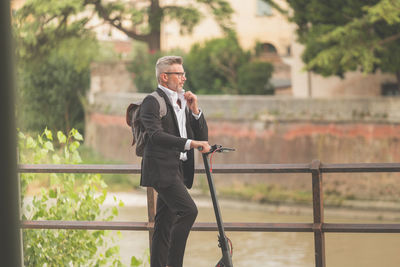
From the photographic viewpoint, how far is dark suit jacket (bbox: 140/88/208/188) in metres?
3.32

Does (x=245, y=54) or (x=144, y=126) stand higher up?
(x=245, y=54)

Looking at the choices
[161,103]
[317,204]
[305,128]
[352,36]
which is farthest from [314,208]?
[305,128]

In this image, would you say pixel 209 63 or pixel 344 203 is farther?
pixel 209 63

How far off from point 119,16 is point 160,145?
2296 cm

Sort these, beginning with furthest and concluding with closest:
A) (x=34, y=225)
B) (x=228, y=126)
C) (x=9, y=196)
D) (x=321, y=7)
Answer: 1. (x=228, y=126)
2. (x=321, y=7)
3. (x=34, y=225)
4. (x=9, y=196)

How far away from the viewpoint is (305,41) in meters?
18.2

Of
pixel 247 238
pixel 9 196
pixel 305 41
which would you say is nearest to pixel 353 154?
pixel 305 41

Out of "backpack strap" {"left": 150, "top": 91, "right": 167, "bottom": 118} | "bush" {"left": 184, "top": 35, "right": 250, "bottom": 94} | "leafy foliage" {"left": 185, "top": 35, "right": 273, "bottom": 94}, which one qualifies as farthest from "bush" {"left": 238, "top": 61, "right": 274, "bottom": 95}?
"backpack strap" {"left": 150, "top": 91, "right": 167, "bottom": 118}

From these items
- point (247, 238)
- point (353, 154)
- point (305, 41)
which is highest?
point (305, 41)

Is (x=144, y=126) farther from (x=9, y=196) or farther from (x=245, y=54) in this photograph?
(x=245, y=54)

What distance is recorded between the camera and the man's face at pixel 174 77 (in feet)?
11.3

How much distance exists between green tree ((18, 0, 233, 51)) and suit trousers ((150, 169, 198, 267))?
21.6 m

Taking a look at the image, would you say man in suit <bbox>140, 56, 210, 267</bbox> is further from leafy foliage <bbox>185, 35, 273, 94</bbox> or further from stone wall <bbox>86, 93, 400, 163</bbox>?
leafy foliage <bbox>185, 35, 273, 94</bbox>

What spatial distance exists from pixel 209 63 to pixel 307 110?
19.5ft
